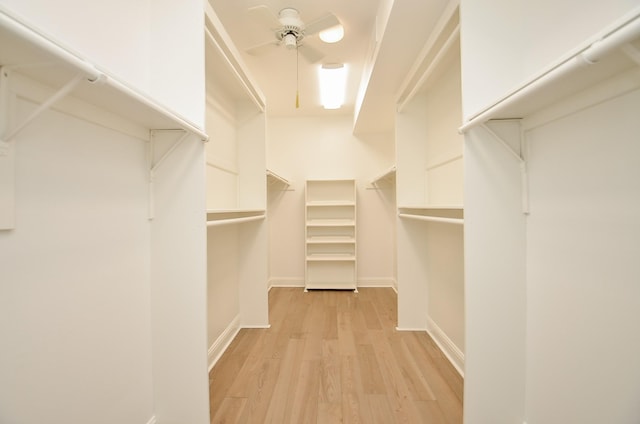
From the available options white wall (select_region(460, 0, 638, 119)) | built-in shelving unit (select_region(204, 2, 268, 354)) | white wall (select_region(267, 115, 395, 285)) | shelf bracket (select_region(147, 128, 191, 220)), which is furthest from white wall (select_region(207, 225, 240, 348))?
white wall (select_region(460, 0, 638, 119))

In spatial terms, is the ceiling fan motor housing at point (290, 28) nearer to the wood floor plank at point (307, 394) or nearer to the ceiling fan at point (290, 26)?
the ceiling fan at point (290, 26)

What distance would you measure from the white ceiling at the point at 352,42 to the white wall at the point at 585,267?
1.01 m

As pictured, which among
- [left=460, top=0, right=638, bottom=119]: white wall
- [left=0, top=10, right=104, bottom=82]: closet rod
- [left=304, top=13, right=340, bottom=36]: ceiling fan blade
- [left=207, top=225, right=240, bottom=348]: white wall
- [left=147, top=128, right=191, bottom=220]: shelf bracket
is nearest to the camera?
[left=0, top=10, right=104, bottom=82]: closet rod

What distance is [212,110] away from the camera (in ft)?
6.91

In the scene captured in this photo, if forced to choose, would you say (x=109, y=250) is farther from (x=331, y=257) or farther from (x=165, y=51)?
(x=331, y=257)

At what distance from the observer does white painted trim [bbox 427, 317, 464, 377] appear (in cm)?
187

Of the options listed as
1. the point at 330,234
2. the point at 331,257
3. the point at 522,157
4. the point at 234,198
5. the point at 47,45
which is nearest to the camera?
the point at 47,45

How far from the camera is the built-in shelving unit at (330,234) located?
12.7 feet

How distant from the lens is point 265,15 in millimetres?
1757

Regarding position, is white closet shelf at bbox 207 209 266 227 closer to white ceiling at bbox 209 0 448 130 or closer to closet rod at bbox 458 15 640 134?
white ceiling at bbox 209 0 448 130

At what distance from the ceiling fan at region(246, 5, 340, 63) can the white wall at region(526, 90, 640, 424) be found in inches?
59.6

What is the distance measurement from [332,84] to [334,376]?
283 cm

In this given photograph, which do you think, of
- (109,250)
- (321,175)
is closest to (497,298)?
(109,250)

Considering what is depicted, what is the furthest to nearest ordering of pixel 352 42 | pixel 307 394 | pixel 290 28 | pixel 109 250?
pixel 352 42, pixel 290 28, pixel 307 394, pixel 109 250
